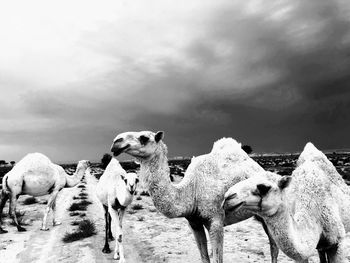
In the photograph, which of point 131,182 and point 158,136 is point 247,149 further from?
point 158,136

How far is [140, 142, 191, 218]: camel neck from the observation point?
498 centimetres

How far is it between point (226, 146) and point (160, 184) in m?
2.19

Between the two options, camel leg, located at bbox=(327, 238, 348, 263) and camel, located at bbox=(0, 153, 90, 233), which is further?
camel, located at bbox=(0, 153, 90, 233)

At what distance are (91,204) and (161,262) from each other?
10170 mm

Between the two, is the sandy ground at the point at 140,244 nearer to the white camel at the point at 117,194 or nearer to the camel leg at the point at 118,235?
the camel leg at the point at 118,235

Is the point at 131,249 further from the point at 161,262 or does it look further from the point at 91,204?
the point at 91,204

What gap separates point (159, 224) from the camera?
458 inches

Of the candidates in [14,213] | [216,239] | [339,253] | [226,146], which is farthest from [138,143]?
[14,213]

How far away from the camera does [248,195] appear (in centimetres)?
342

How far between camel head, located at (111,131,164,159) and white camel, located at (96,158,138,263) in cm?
234

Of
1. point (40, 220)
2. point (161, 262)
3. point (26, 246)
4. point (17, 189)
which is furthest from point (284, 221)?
point (40, 220)

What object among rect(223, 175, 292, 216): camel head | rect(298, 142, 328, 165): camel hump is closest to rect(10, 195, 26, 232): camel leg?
rect(298, 142, 328, 165): camel hump

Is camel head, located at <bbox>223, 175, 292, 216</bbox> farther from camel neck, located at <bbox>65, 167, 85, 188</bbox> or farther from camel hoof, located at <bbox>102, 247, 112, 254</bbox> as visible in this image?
camel neck, located at <bbox>65, 167, 85, 188</bbox>

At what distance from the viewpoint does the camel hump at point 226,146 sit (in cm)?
641
